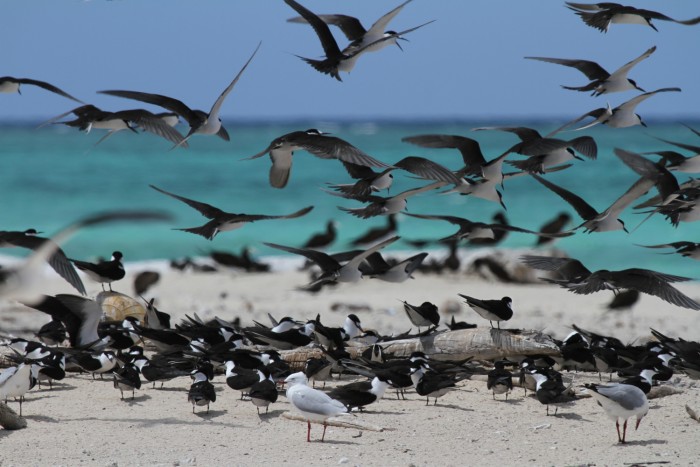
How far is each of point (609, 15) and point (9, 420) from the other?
6.70 m

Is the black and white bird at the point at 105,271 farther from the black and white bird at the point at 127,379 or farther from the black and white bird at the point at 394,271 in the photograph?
the black and white bird at the point at 394,271

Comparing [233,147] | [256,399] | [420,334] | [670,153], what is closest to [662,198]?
[670,153]

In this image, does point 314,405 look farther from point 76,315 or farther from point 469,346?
point 76,315

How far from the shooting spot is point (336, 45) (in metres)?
9.64

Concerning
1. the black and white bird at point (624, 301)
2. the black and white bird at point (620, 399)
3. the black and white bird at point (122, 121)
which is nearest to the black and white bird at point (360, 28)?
the black and white bird at point (122, 121)

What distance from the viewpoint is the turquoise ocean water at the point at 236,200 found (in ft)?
84.0

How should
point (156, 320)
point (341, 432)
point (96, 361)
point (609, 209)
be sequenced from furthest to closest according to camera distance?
point (156, 320), point (609, 209), point (96, 361), point (341, 432)

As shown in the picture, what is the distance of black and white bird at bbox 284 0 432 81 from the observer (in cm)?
930

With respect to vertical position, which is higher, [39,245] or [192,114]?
[192,114]

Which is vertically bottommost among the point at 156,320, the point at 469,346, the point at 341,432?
the point at 341,432

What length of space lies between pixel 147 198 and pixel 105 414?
29.5 metres

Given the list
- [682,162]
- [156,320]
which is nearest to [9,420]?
→ [156,320]

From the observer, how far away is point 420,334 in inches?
377

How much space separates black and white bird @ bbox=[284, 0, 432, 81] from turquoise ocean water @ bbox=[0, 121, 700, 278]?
685 cm
